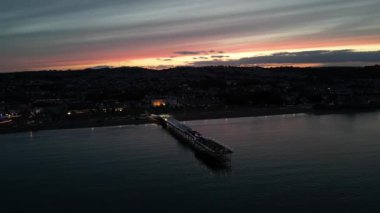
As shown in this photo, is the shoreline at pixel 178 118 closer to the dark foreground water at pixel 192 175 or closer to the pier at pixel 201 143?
the pier at pixel 201 143

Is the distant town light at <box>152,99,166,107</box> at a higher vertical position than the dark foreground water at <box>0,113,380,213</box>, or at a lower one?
higher

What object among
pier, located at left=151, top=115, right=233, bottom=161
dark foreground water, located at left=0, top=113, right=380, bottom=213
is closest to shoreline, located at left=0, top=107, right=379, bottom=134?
pier, located at left=151, top=115, right=233, bottom=161

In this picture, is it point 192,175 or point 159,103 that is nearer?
point 192,175

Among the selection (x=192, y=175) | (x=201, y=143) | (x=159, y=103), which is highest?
(x=159, y=103)

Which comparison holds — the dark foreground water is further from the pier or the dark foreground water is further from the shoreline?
the shoreline

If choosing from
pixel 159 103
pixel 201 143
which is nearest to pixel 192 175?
pixel 201 143

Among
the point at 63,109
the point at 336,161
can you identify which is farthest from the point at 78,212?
the point at 63,109

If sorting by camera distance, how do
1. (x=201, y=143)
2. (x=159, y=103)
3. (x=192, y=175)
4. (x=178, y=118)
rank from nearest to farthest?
(x=192, y=175)
(x=201, y=143)
(x=178, y=118)
(x=159, y=103)

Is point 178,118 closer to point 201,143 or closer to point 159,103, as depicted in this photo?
point 159,103

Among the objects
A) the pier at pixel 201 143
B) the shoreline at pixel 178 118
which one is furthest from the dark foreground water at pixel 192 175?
the shoreline at pixel 178 118
